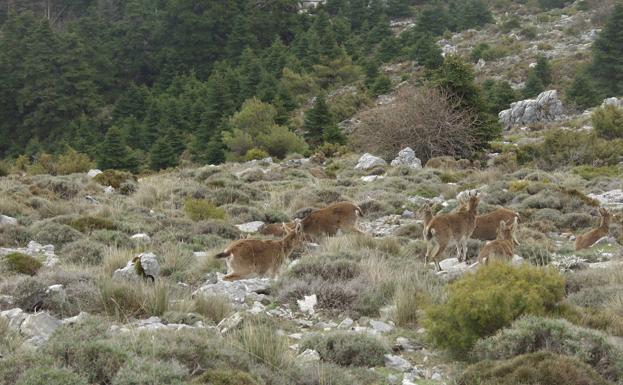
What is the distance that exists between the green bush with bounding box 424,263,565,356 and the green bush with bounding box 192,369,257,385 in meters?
2.03

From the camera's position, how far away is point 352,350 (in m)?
6.61

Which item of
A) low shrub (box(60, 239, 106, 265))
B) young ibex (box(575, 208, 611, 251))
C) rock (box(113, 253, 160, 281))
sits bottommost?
young ibex (box(575, 208, 611, 251))

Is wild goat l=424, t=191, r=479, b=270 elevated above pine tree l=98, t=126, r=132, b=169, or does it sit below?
above

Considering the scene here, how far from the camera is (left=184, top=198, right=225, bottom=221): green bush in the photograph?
15.8 meters

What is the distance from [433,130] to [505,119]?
563 inches

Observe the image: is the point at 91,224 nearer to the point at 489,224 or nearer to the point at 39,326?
the point at 489,224

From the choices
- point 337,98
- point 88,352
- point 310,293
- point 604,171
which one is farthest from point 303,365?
point 337,98

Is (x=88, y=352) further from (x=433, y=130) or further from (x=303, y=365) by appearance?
(x=433, y=130)

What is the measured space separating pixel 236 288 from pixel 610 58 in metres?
46.5

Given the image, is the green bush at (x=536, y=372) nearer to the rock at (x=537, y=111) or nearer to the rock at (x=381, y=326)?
the rock at (x=381, y=326)

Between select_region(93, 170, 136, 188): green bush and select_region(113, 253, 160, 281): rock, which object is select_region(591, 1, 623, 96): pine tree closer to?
select_region(93, 170, 136, 188): green bush

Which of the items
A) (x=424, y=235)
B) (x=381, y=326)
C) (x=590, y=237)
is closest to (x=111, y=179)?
(x=424, y=235)

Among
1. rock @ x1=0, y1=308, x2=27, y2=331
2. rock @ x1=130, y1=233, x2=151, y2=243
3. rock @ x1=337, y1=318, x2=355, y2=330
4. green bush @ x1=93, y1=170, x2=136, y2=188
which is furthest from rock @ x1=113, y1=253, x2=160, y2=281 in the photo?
green bush @ x1=93, y1=170, x2=136, y2=188

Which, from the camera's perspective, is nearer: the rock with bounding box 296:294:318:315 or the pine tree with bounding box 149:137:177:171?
the rock with bounding box 296:294:318:315
